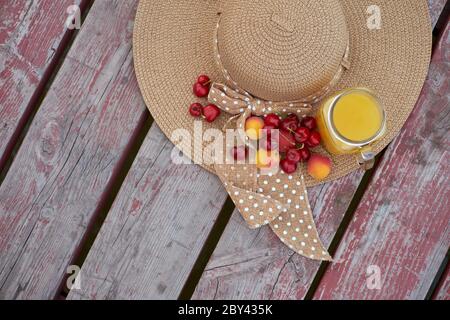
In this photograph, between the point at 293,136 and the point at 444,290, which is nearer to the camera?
the point at 293,136

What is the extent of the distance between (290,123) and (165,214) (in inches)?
15.1

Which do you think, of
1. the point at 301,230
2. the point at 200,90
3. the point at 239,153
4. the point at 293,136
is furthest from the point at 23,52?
the point at 301,230

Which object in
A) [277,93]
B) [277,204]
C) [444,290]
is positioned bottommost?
[444,290]

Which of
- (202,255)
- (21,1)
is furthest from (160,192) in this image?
(21,1)

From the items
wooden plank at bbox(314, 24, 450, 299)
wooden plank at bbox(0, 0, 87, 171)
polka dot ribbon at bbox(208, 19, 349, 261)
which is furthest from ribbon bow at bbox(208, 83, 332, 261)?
wooden plank at bbox(0, 0, 87, 171)

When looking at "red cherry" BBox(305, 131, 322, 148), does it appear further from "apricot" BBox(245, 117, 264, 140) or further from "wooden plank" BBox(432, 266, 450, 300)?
"wooden plank" BBox(432, 266, 450, 300)

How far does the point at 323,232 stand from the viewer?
3.52 ft

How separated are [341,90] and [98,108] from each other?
60 centimetres

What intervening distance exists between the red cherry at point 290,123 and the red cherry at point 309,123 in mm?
17

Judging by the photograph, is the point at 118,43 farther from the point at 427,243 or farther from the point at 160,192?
the point at 427,243

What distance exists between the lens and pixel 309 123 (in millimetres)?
986

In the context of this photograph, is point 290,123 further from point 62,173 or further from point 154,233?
point 62,173

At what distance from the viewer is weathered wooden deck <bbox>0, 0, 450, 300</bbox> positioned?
3.54 ft

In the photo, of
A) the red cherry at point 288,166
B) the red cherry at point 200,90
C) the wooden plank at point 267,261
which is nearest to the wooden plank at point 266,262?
the wooden plank at point 267,261
